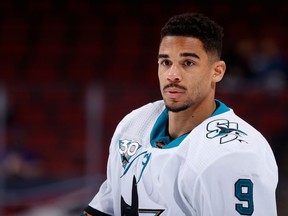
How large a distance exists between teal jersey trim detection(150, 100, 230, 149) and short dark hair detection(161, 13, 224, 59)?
0.24 m

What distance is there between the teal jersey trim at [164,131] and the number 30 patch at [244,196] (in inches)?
A: 15.5

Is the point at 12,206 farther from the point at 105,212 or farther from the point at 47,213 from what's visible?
the point at 105,212

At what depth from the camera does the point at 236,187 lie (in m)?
2.75

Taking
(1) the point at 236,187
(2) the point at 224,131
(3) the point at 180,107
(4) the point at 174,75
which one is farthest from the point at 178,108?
(1) the point at 236,187

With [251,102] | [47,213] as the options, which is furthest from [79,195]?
[251,102]

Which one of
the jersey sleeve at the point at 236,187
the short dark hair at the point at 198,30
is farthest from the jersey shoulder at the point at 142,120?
the jersey sleeve at the point at 236,187

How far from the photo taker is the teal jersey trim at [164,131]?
3088 millimetres

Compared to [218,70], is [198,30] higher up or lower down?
higher up

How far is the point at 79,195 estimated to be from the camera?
7.27 meters

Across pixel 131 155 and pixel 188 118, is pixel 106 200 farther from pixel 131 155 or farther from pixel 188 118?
pixel 188 118

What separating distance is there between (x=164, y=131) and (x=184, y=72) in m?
0.38

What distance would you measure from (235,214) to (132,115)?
888 mm

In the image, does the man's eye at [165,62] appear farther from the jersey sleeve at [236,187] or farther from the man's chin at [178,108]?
the jersey sleeve at [236,187]

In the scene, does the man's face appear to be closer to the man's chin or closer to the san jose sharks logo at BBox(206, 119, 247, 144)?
the man's chin
